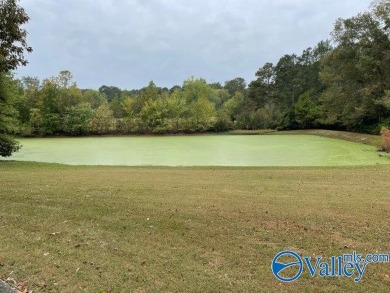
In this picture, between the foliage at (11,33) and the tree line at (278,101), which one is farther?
the tree line at (278,101)

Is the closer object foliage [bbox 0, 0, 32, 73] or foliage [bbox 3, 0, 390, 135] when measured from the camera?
foliage [bbox 0, 0, 32, 73]

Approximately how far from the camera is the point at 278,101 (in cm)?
4388

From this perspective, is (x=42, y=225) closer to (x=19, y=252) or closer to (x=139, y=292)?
(x=19, y=252)

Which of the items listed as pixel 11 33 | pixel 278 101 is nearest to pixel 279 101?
pixel 278 101

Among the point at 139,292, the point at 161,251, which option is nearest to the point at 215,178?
the point at 161,251

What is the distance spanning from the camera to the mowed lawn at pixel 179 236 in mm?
2768

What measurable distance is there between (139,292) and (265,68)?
4439 cm
